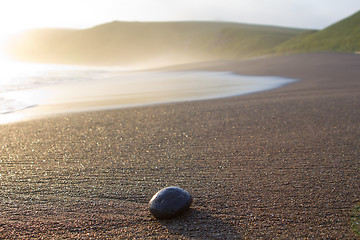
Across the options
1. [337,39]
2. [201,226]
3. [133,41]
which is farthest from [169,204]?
[133,41]

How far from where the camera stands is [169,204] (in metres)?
2.41

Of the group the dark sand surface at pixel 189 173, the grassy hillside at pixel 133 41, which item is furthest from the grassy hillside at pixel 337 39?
the grassy hillside at pixel 133 41

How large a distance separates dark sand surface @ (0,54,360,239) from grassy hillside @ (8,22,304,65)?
58.6m

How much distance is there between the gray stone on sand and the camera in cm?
240

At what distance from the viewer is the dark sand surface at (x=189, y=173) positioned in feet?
7.66

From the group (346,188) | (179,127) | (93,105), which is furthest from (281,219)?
(93,105)

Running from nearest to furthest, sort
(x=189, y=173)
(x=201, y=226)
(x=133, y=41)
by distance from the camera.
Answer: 1. (x=201, y=226)
2. (x=189, y=173)
3. (x=133, y=41)

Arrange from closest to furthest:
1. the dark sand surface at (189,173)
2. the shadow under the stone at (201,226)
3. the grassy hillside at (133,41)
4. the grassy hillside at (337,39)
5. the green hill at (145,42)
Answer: the shadow under the stone at (201,226)
the dark sand surface at (189,173)
the grassy hillside at (337,39)
the green hill at (145,42)
the grassy hillside at (133,41)

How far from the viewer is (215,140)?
426 cm

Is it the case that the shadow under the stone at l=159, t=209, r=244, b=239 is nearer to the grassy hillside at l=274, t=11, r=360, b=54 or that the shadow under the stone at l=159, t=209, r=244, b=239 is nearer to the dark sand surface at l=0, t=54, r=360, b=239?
the dark sand surface at l=0, t=54, r=360, b=239

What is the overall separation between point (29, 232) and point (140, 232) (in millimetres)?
807

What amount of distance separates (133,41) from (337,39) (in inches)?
2551

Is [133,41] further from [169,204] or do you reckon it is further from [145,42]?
[169,204]

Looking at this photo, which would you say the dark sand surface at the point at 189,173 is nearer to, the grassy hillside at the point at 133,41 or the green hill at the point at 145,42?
the green hill at the point at 145,42
